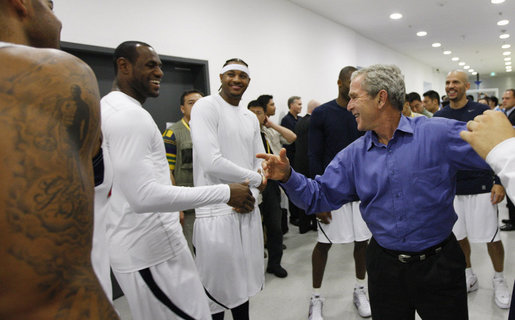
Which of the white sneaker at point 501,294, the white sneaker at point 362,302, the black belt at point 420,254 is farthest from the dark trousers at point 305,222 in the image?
the black belt at point 420,254

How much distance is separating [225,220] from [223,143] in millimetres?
442

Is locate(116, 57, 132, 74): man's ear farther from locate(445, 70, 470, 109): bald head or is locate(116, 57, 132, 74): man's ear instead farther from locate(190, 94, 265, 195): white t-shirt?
locate(445, 70, 470, 109): bald head

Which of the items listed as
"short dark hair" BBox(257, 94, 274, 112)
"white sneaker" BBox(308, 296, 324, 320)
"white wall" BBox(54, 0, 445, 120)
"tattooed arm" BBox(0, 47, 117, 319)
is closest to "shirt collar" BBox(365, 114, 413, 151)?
"tattooed arm" BBox(0, 47, 117, 319)

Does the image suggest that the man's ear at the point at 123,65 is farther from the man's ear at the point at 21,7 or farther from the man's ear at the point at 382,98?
the man's ear at the point at 382,98

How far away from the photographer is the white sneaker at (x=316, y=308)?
8.08 ft

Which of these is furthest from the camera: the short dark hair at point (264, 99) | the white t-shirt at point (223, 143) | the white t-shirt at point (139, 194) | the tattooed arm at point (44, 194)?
the short dark hair at point (264, 99)

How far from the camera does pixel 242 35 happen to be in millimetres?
4594

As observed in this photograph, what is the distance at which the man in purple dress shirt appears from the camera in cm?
142

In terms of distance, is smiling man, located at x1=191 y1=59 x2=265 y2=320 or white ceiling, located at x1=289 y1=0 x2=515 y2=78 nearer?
smiling man, located at x1=191 y1=59 x2=265 y2=320

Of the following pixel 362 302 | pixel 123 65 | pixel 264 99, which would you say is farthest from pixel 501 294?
pixel 264 99

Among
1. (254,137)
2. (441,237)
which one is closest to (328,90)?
(254,137)

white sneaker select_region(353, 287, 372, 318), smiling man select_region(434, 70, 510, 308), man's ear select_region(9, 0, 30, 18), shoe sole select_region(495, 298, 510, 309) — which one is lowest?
shoe sole select_region(495, 298, 510, 309)

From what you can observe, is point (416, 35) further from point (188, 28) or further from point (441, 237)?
point (441, 237)

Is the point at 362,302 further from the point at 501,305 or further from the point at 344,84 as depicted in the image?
the point at 344,84
